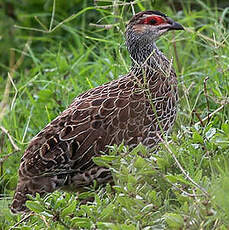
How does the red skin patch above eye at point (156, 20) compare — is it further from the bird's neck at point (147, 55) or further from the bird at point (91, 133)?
the bird at point (91, 133)

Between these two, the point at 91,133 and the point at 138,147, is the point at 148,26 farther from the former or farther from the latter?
A: the point at 138,147

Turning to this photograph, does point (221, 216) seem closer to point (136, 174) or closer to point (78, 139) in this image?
point (136, 174)

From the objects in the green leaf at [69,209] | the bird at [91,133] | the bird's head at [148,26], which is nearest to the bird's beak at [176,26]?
the bird's head at [148,26]

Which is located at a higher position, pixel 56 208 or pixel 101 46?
pixel 56 208

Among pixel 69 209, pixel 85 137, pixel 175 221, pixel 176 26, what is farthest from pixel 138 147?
pixel 176 26

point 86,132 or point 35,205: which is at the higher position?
point 35,205

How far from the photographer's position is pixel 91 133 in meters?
4.80

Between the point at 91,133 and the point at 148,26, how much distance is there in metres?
0.98

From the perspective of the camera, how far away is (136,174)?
371cm

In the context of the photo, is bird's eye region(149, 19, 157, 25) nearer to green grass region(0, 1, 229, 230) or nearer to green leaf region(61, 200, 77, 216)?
green grass region(0, 1, 229, 230)

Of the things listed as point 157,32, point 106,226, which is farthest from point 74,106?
point 106,226

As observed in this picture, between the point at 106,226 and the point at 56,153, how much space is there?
1.45m

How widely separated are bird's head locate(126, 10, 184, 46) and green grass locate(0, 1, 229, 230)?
0.15m

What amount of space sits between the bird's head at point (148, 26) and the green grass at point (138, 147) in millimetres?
153
